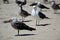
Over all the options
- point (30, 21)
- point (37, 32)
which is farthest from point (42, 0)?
point (37, 32)

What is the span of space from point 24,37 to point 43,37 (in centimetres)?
72

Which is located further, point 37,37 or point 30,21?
point 30,21

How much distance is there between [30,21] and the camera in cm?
1467

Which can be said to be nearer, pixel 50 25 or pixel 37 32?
pixel 37 32

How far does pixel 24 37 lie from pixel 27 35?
41cm

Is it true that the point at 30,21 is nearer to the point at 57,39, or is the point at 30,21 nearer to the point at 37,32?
the point at 37,32

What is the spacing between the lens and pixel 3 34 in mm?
11570

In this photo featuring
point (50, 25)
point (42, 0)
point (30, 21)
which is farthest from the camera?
point (42, 0)

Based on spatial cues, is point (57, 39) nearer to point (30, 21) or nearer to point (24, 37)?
point (24, 37)

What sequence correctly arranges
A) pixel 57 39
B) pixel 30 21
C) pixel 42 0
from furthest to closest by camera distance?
A: pixel 42 0 < pixel 30 21 < pixel 57 39

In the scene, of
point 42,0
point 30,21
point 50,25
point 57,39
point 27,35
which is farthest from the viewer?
point 42,0

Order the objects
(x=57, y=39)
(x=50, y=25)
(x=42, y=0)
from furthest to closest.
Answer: (x=42, y=0)
(x=50, y=25)
(x=57, y=39)

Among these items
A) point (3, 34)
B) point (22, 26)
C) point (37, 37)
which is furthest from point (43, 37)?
point (3, 34)

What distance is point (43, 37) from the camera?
35.0ft
